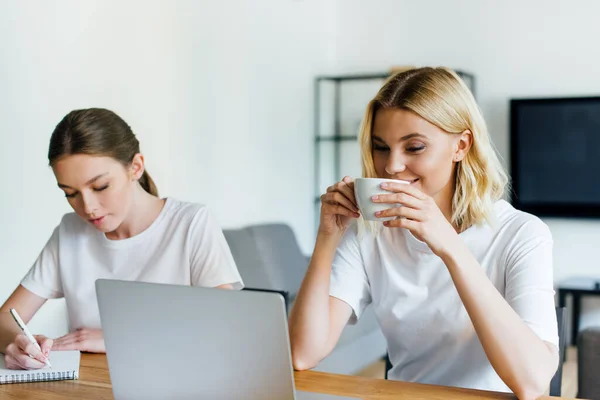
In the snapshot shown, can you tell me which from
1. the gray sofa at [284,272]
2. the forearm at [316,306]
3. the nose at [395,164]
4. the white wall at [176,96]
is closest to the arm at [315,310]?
the forearm at [316,306]

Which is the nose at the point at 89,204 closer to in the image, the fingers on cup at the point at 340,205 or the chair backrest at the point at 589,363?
the fingers on cup at the point at 340,205

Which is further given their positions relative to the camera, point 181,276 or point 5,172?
point 5,172

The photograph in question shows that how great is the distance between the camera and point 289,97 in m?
4.94

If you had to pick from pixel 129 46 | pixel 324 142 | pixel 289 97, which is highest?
pixel 129 46

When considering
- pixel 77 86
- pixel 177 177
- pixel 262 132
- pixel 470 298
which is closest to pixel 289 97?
pixel 262 132

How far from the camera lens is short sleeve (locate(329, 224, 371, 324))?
169cm

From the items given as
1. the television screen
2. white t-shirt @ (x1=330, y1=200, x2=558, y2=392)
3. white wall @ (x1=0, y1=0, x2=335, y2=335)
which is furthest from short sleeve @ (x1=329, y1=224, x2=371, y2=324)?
the television screen

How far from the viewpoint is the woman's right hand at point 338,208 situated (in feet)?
5.03

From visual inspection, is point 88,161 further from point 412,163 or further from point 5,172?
point 5,172

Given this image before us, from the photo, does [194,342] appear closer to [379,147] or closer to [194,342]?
[194,342]

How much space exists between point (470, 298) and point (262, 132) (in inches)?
132

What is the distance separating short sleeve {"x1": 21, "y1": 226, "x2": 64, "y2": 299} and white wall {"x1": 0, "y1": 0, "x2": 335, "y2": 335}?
108 centimetres

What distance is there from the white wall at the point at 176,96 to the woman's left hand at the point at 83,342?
1424mm

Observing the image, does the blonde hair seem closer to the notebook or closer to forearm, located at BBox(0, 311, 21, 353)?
the notebook
